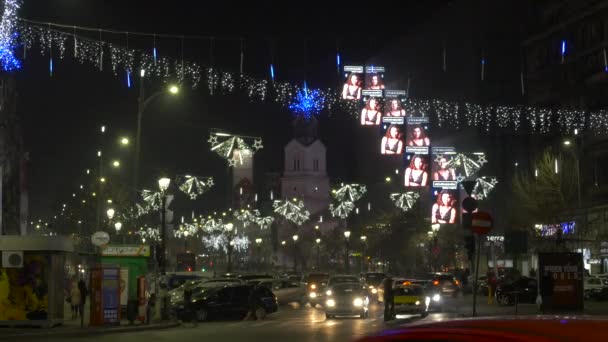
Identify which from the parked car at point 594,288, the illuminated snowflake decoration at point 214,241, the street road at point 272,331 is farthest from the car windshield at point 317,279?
the illuminated snowflake decoration at point 214,241

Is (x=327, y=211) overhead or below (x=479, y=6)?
below

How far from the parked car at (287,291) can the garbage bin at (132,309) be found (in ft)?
67.3

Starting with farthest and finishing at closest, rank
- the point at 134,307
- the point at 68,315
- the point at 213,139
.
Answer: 1. the point at 213,139
2. the point at 68,315
3. the point at 134,307

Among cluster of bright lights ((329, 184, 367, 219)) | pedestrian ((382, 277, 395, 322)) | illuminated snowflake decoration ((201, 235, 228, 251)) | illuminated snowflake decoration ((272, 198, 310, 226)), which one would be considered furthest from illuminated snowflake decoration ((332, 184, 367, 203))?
pedestrian ((382, 277, 395, 322))

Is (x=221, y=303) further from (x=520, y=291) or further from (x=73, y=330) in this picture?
(x=520, y=291)

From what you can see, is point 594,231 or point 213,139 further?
point 594,231

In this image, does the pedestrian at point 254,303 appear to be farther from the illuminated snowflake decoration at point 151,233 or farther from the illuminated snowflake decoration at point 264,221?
the illuminated snowflake decoration at point 264,221

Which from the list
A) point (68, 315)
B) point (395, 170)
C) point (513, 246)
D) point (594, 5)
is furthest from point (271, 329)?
point (395, 170)

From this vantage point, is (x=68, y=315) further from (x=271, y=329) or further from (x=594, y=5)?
(x=594, y=5)

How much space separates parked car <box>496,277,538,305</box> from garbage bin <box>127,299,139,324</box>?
773 inches

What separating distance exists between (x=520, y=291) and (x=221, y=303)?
57.0ft

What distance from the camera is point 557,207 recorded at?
57125mm

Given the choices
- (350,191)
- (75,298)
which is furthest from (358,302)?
(350,191)

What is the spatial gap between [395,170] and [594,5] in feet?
147
